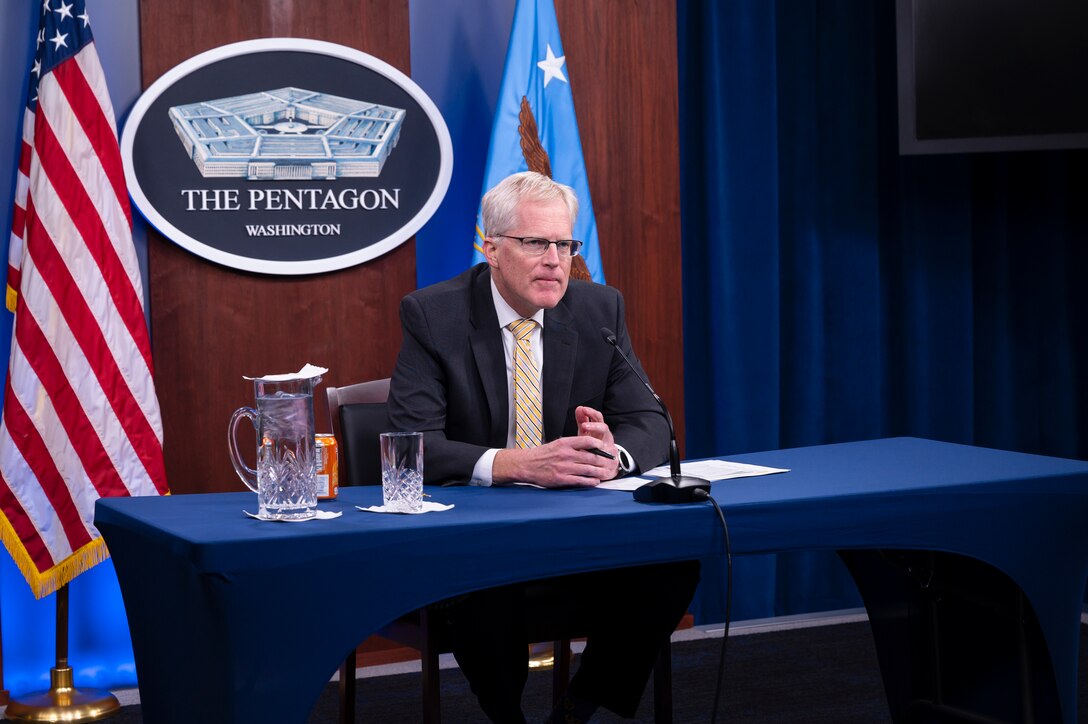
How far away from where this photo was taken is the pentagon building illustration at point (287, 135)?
3.51m

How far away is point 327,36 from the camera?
12.0 ft

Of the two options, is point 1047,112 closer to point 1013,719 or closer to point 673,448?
point 1013,719

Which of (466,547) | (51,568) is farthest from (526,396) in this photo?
(51,568)

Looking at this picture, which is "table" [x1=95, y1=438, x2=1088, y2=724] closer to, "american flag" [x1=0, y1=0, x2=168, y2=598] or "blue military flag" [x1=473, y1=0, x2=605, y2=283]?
"american flag" [x1=0, y1=0, x2=168, y2=598]

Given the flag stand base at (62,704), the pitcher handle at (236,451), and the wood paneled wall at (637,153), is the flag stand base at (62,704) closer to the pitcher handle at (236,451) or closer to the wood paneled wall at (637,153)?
the pitcher handle at (236,451)

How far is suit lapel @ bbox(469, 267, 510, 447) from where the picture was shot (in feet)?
8.41

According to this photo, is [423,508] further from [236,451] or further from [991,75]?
[991,75]

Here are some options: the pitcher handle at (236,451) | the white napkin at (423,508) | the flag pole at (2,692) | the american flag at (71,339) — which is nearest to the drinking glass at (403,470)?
the white napkin at (423,508)

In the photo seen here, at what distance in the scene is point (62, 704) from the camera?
126 inches

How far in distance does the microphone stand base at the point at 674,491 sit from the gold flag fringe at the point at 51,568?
1.85 metres

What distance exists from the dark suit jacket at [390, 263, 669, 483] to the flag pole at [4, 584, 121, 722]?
4.56 feet

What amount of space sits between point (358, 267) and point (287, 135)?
464mm

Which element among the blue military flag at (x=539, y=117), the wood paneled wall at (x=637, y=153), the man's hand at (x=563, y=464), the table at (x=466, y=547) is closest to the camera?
the table at (x=466, y=547)

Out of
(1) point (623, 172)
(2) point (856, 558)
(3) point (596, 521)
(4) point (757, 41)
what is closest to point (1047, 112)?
(4) point (757, 41)
